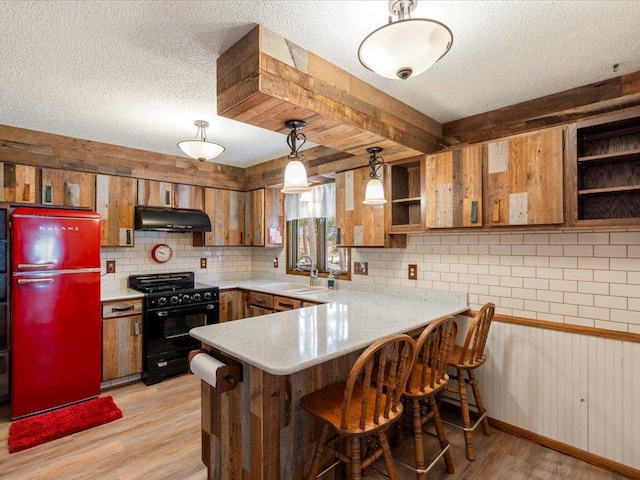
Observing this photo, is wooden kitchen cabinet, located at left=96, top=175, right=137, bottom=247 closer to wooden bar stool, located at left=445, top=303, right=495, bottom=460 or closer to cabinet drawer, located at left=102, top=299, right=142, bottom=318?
cabinet drawer, located at left=102, top=299, right=142, bottom=318

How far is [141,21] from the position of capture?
1.60m

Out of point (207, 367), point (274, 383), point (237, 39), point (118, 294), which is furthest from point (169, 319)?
point (237, 39)

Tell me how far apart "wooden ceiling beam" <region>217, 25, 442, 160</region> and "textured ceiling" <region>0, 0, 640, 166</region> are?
7cm

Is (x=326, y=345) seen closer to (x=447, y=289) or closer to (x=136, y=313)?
(x=447, y=289)

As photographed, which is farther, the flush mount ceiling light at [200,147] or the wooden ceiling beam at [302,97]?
the flush mount ceiling light at [200,147]

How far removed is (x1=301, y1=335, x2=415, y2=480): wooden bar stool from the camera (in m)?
1.47

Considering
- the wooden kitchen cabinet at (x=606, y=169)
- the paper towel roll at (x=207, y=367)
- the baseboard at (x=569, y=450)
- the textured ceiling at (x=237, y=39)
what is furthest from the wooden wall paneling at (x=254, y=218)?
the wooden kitchen cabinet at (x=606, y=169)

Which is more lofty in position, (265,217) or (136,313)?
(265,217)

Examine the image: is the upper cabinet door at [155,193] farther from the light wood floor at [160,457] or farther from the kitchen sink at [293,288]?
the light wood floor at [160,457]

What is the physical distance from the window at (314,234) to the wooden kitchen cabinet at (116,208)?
5.82 ft

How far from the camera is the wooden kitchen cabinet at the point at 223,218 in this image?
429 centimetres

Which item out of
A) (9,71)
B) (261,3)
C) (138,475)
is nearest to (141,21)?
(261,3)

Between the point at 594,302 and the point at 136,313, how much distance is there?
12.5 ft

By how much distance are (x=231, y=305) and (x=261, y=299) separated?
49 centimetres
